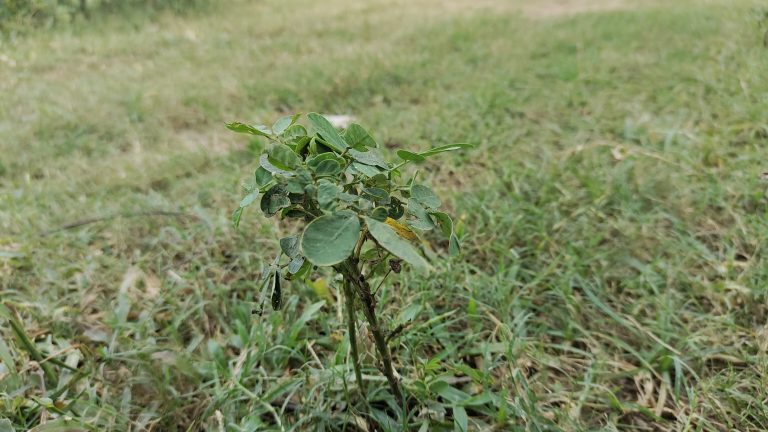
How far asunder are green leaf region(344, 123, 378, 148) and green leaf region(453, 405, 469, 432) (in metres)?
0.58

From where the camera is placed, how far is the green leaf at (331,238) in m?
0.63

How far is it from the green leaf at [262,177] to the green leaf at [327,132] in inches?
3.6

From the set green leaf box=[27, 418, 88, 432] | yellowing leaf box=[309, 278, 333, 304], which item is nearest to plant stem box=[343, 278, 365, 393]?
yellowing leaf box=[309, 278, 333, 304]

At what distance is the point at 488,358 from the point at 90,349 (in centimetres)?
93

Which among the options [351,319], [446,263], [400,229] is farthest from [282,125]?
[446,263]

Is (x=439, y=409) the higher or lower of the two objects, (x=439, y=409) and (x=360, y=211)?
the lower

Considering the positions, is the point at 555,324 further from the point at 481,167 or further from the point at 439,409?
the point at 481,167

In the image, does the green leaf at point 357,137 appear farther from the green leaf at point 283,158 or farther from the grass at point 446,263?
the grass at point 446,263

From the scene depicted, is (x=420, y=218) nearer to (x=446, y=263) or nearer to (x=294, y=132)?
(x=294, y=132)

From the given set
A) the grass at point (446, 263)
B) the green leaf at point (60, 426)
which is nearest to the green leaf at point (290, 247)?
the grass at point (446, 263)

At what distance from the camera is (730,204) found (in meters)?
1.66

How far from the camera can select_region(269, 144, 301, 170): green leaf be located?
0.71 metres

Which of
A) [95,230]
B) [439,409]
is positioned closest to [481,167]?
[439,409]

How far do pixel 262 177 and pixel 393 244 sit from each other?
0.22 m
